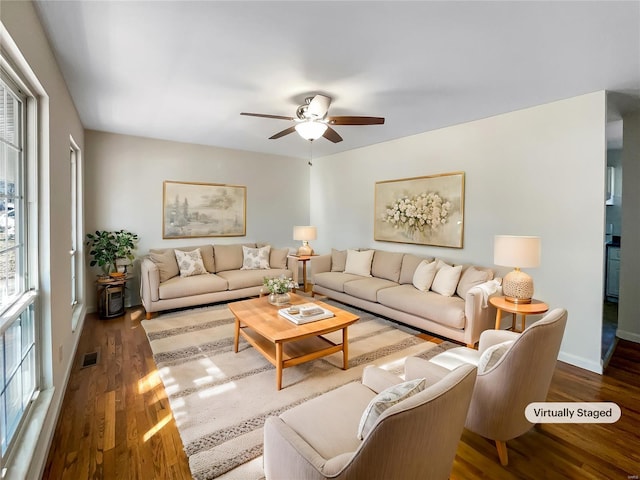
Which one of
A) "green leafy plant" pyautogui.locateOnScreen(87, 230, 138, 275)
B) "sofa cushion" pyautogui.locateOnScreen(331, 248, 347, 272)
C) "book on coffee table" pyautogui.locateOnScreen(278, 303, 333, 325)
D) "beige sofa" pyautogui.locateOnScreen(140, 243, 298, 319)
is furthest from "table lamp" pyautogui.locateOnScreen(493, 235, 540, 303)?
"green leafy plant" pyautogui.locateOnScreen(87, 230, 138, 275)

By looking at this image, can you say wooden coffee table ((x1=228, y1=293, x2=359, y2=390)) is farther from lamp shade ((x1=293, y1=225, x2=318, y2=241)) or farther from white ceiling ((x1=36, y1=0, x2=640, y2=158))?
lamp shade ((x1=293, y1=225, x2=318, y2=241))

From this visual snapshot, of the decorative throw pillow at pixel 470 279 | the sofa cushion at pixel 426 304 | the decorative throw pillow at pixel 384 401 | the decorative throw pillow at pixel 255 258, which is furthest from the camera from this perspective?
the decorative throw pillow at pixel 255 258

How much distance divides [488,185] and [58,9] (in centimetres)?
411

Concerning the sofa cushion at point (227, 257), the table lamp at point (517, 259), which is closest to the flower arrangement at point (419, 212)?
the table lamp at point (517, 259)

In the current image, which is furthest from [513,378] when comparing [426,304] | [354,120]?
[354,120]

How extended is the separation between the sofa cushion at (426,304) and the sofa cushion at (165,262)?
9.87 ft

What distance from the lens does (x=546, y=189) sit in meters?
3.31

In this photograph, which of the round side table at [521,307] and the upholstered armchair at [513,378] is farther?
the round side table at [521,307]

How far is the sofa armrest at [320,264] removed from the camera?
17.4 feet

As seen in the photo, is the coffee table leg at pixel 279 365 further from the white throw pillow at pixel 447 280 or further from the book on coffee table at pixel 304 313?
the white throw pillow at pixel 447 280

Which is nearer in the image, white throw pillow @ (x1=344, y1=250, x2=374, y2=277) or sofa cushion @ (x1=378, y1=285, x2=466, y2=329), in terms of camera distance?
sofa cushion @ (x1=378, y1=285, x2=466, y2=329)

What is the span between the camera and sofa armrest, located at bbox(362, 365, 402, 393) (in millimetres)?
1725

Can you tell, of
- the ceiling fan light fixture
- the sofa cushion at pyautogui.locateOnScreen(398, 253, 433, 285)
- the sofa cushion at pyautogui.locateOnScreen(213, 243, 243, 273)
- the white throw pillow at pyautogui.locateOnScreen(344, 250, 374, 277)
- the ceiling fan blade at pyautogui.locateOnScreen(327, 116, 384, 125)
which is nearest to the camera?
the ceiling fan blade at pyautogui.locateOnScreen(327, 116, 384, 125)

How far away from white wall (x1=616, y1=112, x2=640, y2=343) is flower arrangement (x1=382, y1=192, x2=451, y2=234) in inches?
76.0
